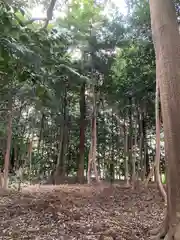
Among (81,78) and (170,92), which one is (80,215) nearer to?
(170,92)

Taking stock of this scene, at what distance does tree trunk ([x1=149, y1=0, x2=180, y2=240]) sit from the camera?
9.86 feet

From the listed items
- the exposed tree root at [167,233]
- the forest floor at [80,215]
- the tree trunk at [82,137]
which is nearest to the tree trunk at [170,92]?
the exposed tree root at [167,233]

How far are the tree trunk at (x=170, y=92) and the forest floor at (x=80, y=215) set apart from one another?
2.27 feet

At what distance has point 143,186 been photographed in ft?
26.0

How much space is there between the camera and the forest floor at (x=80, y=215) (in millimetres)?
3635

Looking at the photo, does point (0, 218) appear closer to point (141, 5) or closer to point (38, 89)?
point (38, 89)

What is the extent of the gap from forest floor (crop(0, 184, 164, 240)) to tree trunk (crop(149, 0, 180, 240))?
0.69 metres

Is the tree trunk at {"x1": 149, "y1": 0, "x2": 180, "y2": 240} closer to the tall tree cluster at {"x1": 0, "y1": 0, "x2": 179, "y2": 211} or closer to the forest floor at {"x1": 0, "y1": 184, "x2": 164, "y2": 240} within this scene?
the tall tree cluster at {"x1": 0, "y1": 0, "x2": 179, "y2": 211}

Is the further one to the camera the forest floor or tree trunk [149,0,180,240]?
the forest floor

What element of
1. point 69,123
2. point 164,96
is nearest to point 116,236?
point 164,96

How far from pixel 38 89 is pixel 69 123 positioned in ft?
26.7

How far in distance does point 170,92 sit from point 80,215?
2680 mm

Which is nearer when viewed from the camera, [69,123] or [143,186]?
[143,186]

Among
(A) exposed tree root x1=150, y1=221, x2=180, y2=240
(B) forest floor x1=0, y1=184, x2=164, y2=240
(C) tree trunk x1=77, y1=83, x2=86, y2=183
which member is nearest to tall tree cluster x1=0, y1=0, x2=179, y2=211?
(C) tree trunk x1=77, y1=83, x2=86, y2=183
